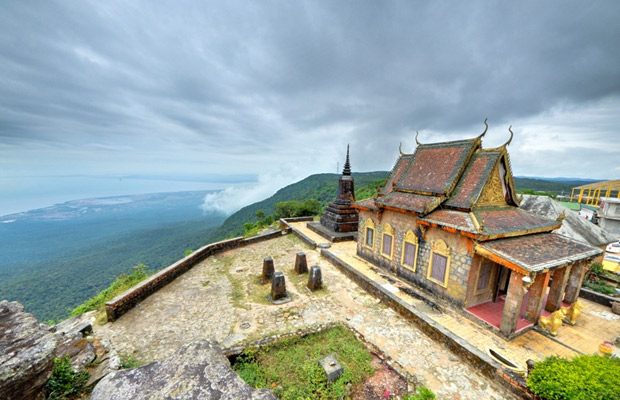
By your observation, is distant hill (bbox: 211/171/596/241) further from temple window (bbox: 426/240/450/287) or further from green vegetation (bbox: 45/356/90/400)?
green vegetation (bbox: 45/356/90/400)

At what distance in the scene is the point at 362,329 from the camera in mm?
8672

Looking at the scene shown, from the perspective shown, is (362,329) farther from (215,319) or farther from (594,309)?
(594,309)

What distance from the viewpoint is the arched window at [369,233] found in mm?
14461

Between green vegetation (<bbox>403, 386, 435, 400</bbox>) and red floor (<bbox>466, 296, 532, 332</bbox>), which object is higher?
green vegetation (<bbox>403, 386, 435, 400</bbox>)

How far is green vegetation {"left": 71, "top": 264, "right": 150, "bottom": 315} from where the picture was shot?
10758mm

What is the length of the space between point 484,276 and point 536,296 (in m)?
1.62

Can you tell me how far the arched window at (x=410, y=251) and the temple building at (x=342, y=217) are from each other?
7.13m

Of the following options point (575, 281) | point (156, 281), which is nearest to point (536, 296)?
point (575, 281)

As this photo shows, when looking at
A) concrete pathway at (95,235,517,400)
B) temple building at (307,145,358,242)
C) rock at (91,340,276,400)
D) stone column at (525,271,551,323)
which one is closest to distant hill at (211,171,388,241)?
temple building at (307,145,358,242)

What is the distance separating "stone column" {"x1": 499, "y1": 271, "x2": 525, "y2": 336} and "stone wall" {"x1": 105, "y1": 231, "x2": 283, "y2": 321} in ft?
46.6

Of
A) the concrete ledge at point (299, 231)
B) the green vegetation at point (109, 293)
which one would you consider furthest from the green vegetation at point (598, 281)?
the green vegetation at point (109, 293)

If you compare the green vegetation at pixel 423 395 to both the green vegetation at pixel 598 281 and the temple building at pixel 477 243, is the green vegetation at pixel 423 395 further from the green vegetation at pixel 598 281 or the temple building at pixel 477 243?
the green vegetation at pixel 598 281

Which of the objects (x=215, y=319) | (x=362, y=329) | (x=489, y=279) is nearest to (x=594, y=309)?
(x=489, y=279)

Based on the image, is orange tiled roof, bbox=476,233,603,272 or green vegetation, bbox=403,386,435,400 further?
orange tiled roof, bbox=476,233,603,272
